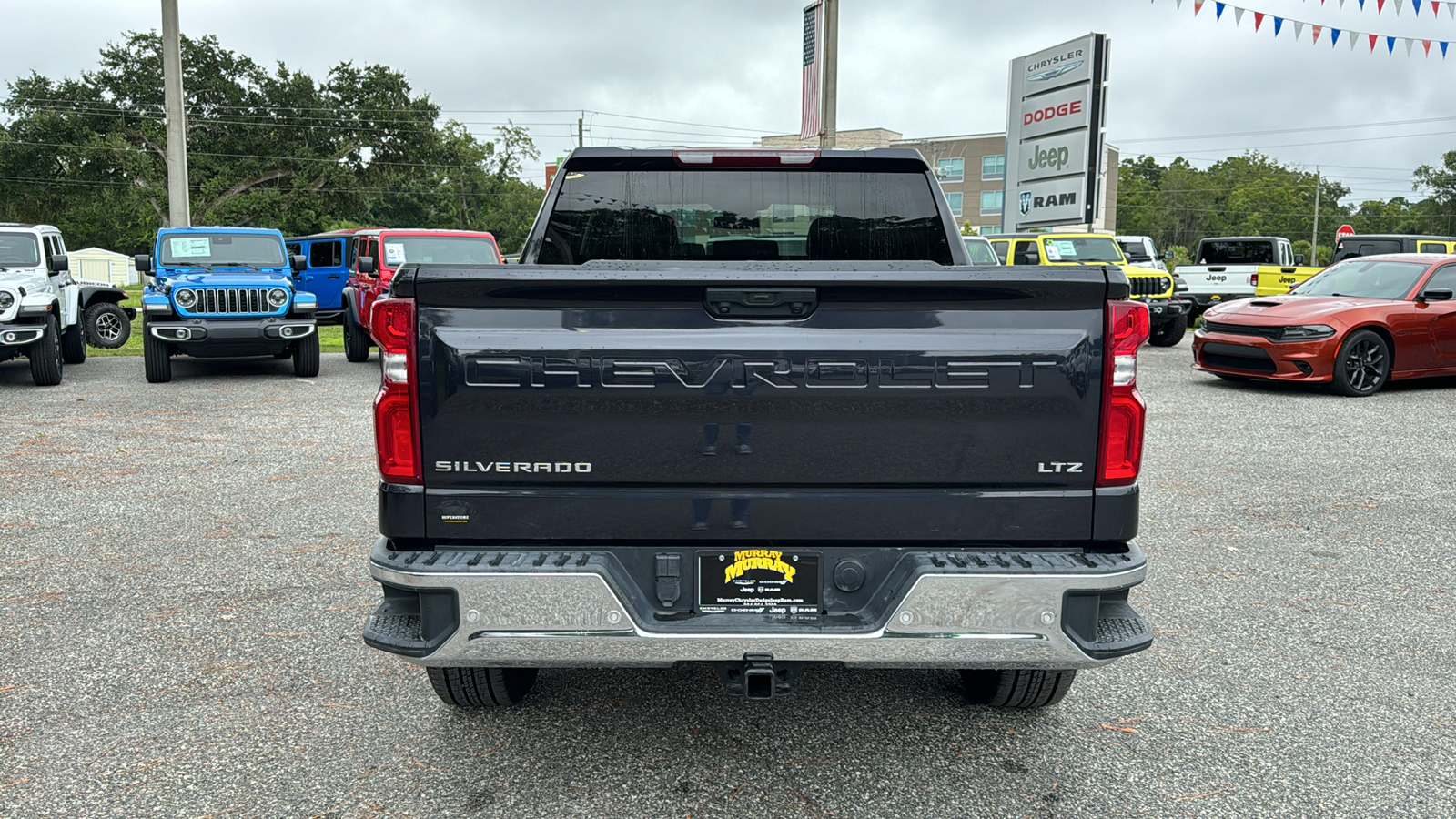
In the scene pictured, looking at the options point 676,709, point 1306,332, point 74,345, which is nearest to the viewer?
point 676,709

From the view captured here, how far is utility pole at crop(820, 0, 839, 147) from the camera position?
20.6 meters

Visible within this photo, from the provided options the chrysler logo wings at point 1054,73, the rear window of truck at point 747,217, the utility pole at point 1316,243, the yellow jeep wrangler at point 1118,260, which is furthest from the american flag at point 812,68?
the utility pole at point 1316,243

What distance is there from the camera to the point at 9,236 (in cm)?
1266

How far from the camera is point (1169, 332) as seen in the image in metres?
19.0

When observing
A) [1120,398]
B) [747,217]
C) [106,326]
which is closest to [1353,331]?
[747,217]

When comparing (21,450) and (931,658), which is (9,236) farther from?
(931,658)

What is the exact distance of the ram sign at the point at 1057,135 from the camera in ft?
74.7

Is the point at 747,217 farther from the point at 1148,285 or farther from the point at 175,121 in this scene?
the point at 175,121

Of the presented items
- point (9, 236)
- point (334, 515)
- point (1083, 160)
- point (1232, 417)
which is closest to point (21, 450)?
point (334, 515)

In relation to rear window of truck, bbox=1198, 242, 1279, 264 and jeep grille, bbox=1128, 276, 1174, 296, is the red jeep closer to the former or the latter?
jeep grille, bbox=1128, 276, 1174, 296

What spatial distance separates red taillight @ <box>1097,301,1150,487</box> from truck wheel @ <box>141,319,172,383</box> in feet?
40.7

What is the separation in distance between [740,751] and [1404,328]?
38.9 feet

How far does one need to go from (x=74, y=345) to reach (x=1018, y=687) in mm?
14733

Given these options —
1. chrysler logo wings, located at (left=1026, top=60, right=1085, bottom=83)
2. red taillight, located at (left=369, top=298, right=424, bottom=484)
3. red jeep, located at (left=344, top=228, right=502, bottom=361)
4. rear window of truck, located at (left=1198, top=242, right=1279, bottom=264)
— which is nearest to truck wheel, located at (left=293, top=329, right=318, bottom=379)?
red jeep, located at (left=344, top=228, right=502, bottom=361)
